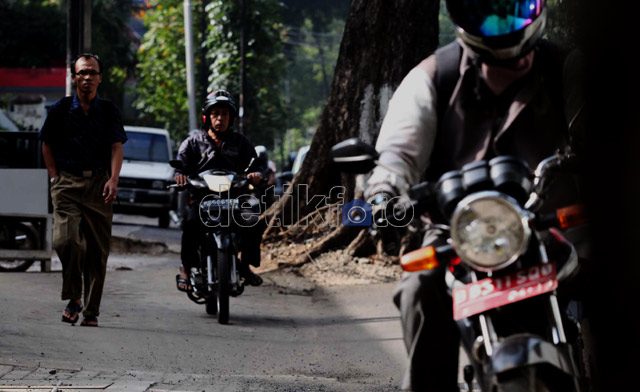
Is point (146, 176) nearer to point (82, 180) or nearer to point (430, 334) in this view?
point (82, 180)

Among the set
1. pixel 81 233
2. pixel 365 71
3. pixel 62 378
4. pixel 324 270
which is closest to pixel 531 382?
pixel 62 378

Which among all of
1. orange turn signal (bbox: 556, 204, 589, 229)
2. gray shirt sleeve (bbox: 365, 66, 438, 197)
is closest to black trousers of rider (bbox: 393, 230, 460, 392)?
gray shirt sleeve (bbox: 365, 66, 438, 197)

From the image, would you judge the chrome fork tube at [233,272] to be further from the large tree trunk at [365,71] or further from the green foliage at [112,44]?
the green foliage at [112,44]

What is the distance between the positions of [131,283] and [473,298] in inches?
346

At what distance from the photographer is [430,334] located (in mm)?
3473

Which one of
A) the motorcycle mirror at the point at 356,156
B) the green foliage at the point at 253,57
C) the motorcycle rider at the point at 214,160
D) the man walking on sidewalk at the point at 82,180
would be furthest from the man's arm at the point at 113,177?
the green foliage at the point at 253,57

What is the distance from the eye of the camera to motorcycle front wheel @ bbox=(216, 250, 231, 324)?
29.2 ft

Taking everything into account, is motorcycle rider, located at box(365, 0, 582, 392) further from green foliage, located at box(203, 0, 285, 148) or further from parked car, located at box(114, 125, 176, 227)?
green foliage, located at box(203, 0, 285, 148)

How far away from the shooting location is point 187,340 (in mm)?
8078

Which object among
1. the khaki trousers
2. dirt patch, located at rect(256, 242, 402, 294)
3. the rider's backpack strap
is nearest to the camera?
the rider's backpack strap

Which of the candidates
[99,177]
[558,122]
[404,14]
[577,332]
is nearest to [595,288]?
[577,332]

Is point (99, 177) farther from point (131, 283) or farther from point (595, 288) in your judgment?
point (595, 288)

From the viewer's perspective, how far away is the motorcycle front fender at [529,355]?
301 cm

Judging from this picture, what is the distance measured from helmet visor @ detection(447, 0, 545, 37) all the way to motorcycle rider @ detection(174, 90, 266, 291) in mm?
5781
